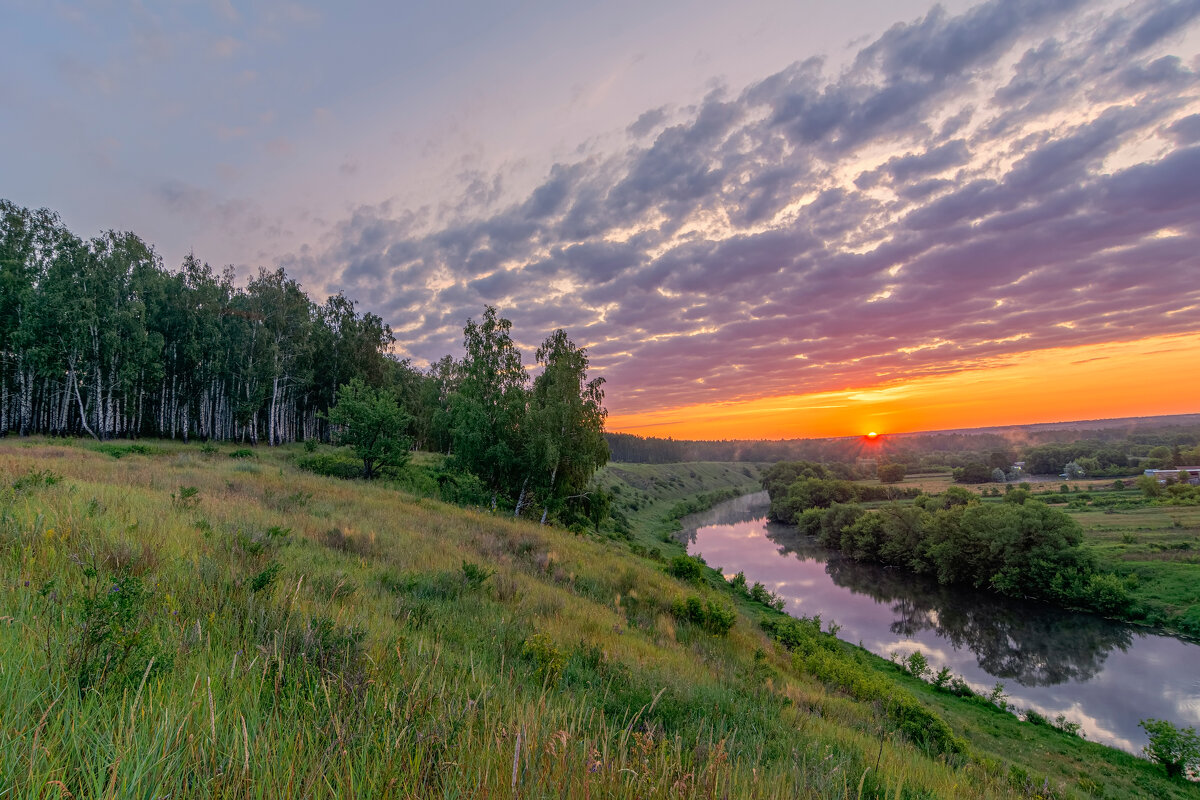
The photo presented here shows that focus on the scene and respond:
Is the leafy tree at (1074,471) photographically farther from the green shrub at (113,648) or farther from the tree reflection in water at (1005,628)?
the green shrub at (113,648)

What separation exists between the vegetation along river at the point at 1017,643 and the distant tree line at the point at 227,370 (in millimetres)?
25333

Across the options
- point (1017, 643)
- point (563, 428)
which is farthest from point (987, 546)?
point (563, 428)

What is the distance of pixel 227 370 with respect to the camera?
35.8 m

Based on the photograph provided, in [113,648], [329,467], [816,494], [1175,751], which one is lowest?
[816,494]

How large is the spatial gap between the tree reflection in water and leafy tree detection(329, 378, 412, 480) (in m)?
37.7

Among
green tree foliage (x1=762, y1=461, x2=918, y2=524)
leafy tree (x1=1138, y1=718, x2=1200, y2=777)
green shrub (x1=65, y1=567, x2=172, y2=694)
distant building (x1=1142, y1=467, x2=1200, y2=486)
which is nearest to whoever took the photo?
green shrub (x1=65, y1=567, x2=172, y2=694)

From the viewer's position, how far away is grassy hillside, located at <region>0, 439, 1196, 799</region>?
1731 mm

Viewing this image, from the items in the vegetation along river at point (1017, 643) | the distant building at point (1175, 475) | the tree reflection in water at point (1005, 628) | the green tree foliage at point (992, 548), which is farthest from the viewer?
the distant building at point (1175, 475)

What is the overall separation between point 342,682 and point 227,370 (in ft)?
145

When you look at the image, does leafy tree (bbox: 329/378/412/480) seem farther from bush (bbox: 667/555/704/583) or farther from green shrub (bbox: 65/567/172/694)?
green shrub (bbox: 65/567/172/694)

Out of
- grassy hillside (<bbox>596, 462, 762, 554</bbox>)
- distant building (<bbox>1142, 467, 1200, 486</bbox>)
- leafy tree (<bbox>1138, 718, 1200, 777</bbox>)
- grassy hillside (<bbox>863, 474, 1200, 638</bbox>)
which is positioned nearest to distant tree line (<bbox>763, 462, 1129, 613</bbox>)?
grassy hillside (<bbox>863, 474, 1200, 638</bbox>)

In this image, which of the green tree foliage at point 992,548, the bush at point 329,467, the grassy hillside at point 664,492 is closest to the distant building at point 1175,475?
the green tree foliage at point 992,548

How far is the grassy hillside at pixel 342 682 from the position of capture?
68.2 inches

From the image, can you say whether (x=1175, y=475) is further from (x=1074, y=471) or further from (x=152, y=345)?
(x=152, y=345)
